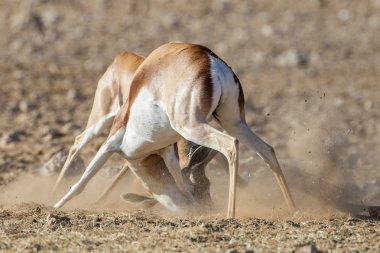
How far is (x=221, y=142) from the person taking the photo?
970cm

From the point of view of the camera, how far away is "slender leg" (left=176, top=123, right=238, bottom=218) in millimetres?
9547

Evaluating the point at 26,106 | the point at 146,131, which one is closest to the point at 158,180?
the point at 146,131

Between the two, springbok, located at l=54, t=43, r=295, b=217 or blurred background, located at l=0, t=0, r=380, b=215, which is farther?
blurred background, located at l=0, t=0, r=380, b=215

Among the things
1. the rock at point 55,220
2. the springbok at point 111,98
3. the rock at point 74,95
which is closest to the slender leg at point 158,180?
the springbok at point 111,98

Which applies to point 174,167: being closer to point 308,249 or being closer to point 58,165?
point 308,249

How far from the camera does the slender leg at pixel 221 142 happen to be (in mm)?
9547

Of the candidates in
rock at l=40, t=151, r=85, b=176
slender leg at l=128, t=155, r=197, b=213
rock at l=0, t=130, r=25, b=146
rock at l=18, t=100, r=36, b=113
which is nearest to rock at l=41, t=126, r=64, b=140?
rock at l=0, t=130, r=25, b=146

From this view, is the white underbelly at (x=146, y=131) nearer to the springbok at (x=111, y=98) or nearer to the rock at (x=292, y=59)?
the springbok at (x=111, y=98)

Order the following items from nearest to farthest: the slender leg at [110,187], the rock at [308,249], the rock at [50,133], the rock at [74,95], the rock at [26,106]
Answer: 1. the rock at [308,249]
2. the slender leg at [110,187]
3. the rock at [50,133]
4. the rock at [26,106]
5. the rock at [74,95]

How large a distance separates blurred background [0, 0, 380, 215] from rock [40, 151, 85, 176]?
1.36 feet

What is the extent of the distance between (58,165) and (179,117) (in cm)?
486

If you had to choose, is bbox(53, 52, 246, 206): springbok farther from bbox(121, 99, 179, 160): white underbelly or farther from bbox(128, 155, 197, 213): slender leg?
bbox(121, 99, 179, 160): white underbelly

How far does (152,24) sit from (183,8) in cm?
102

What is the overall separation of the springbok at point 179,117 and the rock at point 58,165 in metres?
2.49
